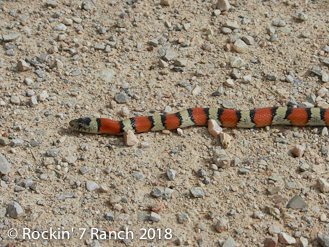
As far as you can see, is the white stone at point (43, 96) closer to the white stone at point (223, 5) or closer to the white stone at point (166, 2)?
the white stone at point (166, 2)

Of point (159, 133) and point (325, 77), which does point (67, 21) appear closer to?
point (159, 133)

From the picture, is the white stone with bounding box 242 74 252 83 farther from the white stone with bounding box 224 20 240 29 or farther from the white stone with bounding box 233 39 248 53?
the white stone with bounding box 224 20 240 29

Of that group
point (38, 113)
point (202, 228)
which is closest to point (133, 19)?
point (38, 113)

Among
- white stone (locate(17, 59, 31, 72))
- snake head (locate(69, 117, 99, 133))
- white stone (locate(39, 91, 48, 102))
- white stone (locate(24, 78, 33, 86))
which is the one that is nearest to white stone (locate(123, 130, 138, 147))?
snake head (locate(69, 117, 99, 133))

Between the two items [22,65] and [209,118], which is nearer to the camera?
[209,118]

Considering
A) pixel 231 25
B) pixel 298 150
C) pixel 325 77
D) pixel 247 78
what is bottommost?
pixel 298 150

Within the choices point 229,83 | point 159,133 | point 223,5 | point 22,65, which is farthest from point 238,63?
point 22,65
